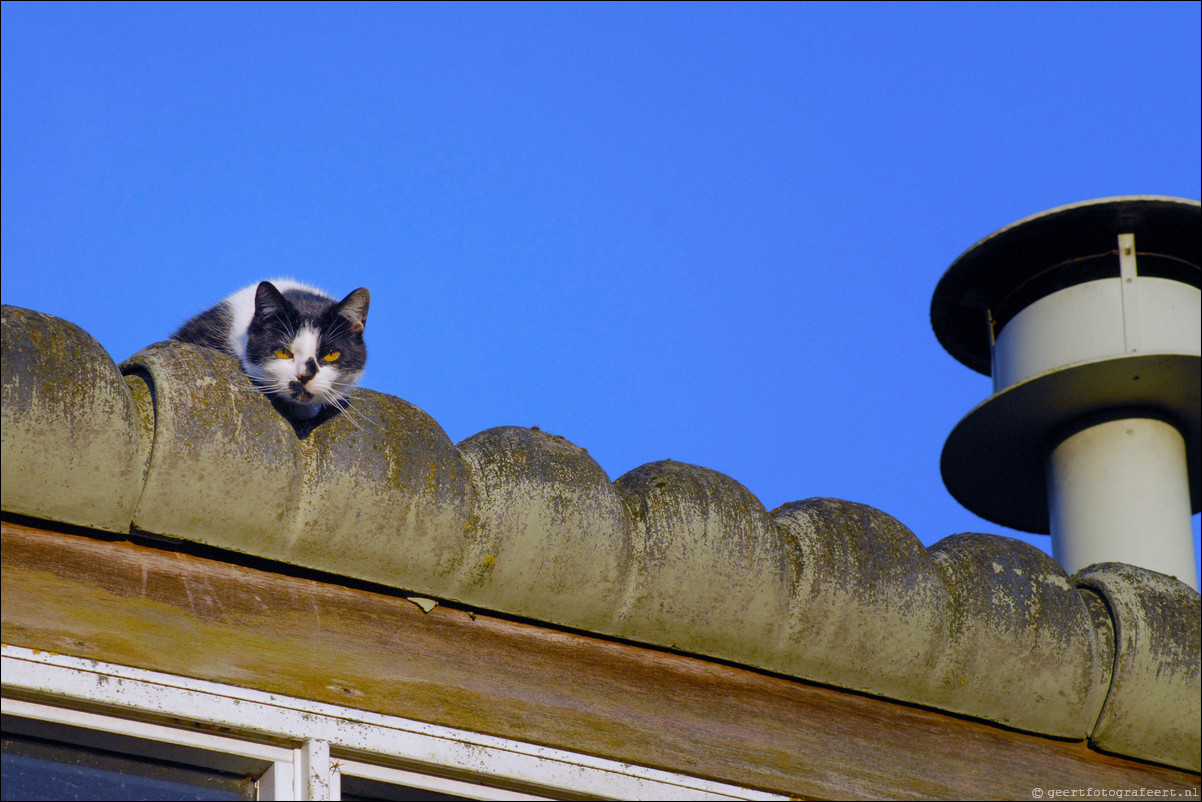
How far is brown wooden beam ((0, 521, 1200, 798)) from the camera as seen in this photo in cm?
244

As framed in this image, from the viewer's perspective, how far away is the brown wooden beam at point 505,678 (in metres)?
2.44

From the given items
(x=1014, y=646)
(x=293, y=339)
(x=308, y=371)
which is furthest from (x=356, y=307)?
(x=1014, y=646)

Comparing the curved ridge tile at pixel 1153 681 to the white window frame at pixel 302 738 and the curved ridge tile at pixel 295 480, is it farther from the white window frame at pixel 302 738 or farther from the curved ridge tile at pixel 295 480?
the curved ridge tile at pixel 295 480

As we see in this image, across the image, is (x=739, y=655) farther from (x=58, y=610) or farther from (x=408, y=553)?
(x=58, y=610)

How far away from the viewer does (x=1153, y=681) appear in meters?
3.23

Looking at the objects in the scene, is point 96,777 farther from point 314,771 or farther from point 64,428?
point 64,428

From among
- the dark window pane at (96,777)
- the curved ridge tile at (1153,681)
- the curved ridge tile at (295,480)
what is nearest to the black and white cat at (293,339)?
the curved ridge tile at (295,480)

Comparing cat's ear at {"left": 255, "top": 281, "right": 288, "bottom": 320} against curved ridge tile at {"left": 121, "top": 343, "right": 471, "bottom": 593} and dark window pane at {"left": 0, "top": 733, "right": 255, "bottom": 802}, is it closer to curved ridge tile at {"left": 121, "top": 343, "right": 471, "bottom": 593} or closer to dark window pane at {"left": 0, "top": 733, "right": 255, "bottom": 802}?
curved ridge tile at {"left": 121, "top": 343, "right": 471, "bottom": 593}

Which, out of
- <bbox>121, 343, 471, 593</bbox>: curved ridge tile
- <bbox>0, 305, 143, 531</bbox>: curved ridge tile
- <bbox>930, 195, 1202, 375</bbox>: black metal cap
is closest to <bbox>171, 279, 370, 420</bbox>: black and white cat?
<bbox>121, 343, 471, 593</bbox>: curved ridge tile

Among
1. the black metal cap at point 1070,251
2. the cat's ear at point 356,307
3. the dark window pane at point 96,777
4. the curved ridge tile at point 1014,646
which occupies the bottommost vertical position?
the dark window pane at point 96,777

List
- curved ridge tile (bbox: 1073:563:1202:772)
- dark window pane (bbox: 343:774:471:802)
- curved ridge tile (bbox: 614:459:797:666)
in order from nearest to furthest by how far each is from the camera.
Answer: dark window pane (bbox: 343:774:471:802)
curved ridge tile (bbox: 614:459:797:666)
curved ridge tile (bbox: 1073:563:1202:772)

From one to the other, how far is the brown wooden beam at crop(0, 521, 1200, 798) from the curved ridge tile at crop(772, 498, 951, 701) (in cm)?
11

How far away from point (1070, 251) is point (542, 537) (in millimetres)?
4349

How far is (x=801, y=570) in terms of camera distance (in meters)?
2.98
